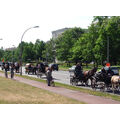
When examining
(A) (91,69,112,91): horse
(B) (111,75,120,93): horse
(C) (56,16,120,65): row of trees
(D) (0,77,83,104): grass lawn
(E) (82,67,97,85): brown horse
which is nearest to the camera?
(D) (0,77,83,104): grass lawn

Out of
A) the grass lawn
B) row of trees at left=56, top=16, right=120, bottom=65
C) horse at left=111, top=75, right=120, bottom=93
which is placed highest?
row of trees at left=56, top=16, right=120, bottom=65

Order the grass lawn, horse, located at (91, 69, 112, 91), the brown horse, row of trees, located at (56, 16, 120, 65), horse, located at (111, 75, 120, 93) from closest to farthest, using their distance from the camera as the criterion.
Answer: the grass lawn, horse, located at (111, 75, 120, 93), horse, located at (91, 69, 112, 91), the brown horse, row of trees, located at (56, 16, 120, 65)

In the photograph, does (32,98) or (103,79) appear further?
(103,79)

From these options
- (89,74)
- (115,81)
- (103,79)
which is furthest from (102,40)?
(115,81)

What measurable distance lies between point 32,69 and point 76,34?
45.9 meters

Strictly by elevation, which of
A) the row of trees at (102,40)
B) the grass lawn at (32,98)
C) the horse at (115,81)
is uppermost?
the row of trees at (102,40)

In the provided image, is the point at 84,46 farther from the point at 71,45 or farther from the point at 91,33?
the point at 71,45

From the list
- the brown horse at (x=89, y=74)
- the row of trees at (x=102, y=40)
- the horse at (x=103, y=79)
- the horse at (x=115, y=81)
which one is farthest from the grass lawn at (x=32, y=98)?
the row of trees at (x=102, y=40)

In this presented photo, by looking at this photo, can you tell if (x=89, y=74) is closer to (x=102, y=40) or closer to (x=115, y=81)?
(x=115, y=81)

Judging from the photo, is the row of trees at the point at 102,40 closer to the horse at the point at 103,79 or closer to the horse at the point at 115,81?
the horse at the point at 103,79

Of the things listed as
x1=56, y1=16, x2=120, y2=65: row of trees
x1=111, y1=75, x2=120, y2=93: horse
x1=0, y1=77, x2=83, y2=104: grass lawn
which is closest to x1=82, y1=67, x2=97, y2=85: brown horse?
x1=111, y1=75, x2=120, y2=93: horse

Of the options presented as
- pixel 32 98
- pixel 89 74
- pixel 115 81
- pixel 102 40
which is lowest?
pixel 32 98

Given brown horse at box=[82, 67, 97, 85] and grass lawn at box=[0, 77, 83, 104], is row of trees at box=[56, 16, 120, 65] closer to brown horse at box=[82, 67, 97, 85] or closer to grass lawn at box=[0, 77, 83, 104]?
brown horse at box=[82, 67, 97, 85]

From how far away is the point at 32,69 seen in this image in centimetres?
3669
